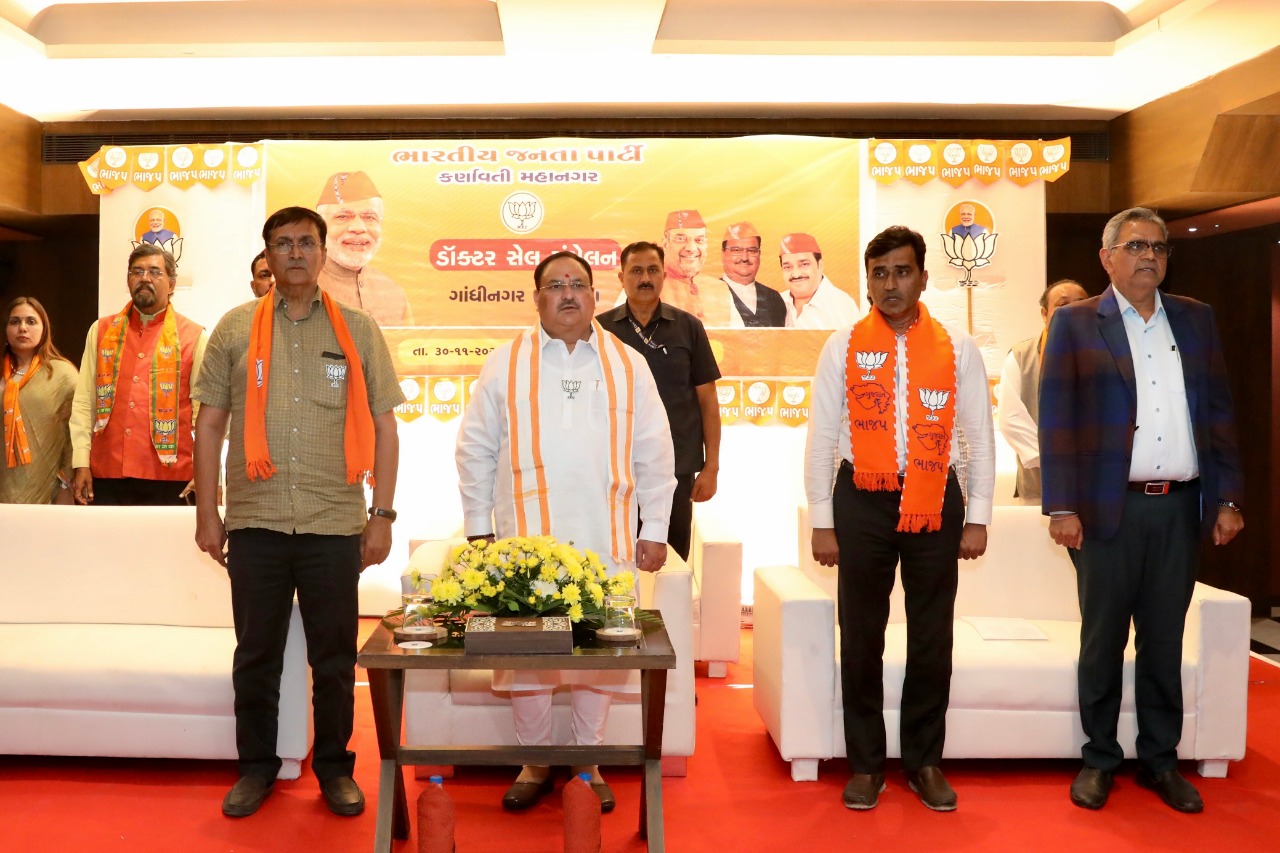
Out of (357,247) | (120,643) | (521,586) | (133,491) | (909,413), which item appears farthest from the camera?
(357,247)

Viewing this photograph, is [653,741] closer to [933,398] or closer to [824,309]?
[933,398]

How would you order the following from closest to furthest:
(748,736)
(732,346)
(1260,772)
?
1. (1260,772)
2. (748,736)
3. (732,346)

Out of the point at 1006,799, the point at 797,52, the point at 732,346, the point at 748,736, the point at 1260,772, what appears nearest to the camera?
the point at 1006,799

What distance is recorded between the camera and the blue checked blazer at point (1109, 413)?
11.5 ft

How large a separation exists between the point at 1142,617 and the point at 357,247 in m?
4.49

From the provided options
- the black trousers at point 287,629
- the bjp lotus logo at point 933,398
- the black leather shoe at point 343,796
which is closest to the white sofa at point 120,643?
the black trousers at point 287,629

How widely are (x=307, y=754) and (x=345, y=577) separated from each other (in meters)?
0.71

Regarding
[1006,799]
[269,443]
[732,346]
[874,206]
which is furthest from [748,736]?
[874,206]

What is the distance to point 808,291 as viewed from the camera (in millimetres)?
6504

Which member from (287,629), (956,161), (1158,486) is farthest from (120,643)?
(956,161)

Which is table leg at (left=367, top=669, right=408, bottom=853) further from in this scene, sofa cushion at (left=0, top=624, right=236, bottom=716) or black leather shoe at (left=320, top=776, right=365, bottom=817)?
sofa cushion at (left=0, top=624, right=236, bottom=716)

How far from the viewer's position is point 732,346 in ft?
21.3

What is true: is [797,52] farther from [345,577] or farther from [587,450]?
[345,577]

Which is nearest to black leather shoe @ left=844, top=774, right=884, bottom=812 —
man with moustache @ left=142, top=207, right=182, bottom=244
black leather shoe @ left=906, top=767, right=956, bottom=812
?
black leather shoe @ left=906, top=767, right=956, bottom=812
